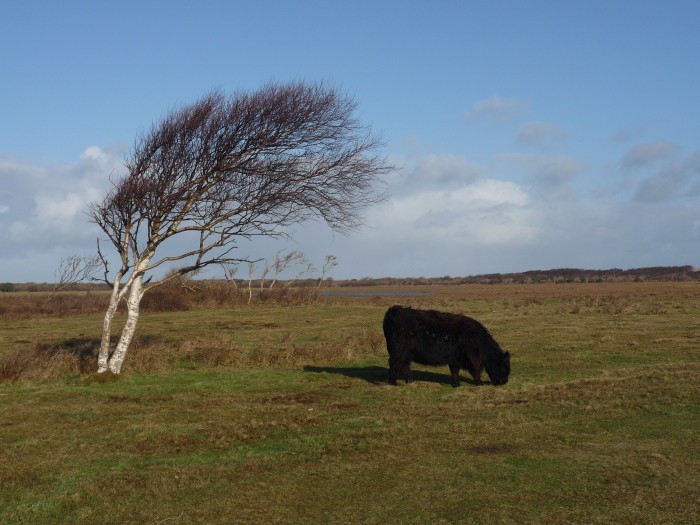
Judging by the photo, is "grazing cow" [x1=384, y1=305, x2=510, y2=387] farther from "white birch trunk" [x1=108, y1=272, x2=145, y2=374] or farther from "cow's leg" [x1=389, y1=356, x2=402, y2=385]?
"white birch trunk" [x1=108, y1=272, x2=145, y2=374]

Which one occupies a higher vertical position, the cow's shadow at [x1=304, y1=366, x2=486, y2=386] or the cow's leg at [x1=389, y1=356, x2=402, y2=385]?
the cow's leg at [x1=389, y1=356, x2=402, y2=385]

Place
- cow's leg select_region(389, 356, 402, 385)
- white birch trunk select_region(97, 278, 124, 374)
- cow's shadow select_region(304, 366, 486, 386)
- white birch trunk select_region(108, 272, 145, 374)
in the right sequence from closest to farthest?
1. cow's leg select_region(389, 356, 402, 385)
2. cow's shadow select_region(304, 366, 486, 386)
3. white birch trunk select_region(97, 278, 124, 374)
4. white birch trunk select_region(108, 272, 145, 374)

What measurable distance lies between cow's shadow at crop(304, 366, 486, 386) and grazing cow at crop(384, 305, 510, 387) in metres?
0.44

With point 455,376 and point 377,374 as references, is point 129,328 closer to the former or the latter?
point 377,374

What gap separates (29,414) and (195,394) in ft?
11.7

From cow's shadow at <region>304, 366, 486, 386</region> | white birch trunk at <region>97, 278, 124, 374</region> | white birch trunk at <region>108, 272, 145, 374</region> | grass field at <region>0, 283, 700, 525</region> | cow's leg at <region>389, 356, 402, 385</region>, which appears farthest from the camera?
white birch trunk at <region>108, 272, 145, 374</region>

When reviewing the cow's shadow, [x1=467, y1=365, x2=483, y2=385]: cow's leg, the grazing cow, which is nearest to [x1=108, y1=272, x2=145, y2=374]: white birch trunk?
the cow's shadow

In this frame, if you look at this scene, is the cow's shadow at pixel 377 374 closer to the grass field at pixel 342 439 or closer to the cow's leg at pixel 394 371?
the grass field at pixel 342 439

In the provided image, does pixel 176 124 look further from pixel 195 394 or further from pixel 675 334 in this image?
pixel 675 334

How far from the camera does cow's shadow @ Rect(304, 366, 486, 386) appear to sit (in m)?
17.0

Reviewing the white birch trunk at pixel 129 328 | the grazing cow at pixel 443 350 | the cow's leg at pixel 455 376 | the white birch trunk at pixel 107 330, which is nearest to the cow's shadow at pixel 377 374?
the cow's leg at pixel 455 376

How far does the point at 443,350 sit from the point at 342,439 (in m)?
6.17

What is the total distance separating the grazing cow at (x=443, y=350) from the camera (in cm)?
1639

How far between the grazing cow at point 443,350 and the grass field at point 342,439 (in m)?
0.62
